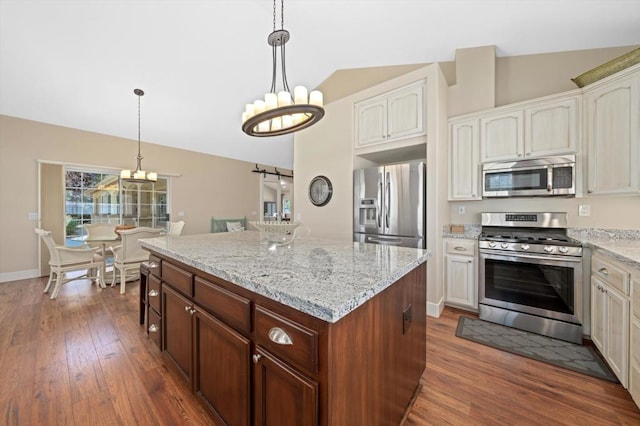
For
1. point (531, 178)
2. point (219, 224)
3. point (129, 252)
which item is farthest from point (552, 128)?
point (219, 224)

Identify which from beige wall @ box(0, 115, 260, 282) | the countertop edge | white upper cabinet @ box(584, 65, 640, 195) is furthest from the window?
white upper cabinet @ box(584, 65, 640, 195)

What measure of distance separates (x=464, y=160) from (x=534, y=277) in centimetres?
143

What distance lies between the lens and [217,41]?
10.9 ft

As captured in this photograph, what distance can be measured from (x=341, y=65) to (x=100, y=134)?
15.8 ft

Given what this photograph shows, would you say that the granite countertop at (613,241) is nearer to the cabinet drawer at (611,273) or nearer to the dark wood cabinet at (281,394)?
the cabinet drawer at (611,273)

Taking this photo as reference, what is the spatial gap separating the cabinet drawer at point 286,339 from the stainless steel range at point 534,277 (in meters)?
2.50

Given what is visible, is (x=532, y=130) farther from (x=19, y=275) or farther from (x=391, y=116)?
(x=19, y=275)

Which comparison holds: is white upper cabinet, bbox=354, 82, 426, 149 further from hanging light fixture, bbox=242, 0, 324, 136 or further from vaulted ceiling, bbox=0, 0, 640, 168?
hanging light fixture, bbox=242, 0, 324, 136

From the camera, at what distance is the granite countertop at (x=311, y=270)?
30.5 inches

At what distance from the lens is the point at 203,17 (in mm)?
2928

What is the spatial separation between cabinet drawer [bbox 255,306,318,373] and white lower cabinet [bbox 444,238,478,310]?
2602 mm

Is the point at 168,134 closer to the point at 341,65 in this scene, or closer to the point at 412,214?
the point at 341,65

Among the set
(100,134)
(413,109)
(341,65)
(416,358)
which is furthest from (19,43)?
(416,358)

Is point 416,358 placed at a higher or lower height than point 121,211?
lower
